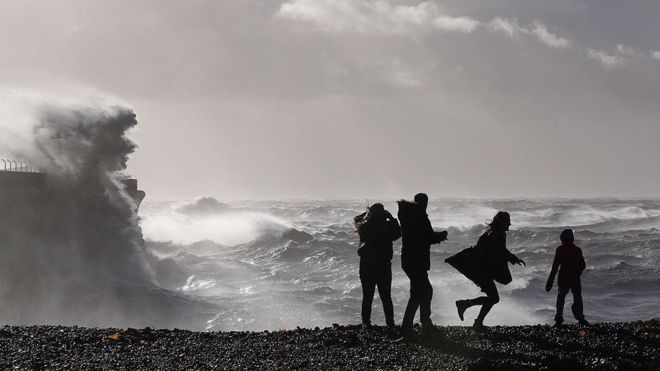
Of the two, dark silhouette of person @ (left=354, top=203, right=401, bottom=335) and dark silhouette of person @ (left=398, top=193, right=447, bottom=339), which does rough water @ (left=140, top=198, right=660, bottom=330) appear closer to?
dark silhouette of person @ (left=354, top=203, right=401, bottom=335)

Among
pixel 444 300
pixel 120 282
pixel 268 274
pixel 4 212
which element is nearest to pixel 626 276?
pixel 444 300

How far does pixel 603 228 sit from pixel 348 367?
204ft

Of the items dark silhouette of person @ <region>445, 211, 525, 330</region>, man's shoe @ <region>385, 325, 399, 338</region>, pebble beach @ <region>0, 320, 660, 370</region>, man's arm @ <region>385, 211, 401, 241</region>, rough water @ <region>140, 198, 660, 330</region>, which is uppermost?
man's arm @ <region>385, 211, 401, 241</region>

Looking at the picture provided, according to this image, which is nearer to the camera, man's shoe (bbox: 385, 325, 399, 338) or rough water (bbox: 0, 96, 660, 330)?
man's shoe (bbox: 385, 325, 399, 338)

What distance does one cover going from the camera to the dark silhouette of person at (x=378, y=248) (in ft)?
31.9

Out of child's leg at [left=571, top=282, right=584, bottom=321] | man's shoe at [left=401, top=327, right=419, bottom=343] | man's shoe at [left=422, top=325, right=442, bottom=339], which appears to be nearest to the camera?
man's shoe at [left=401, top=327, right=419, bottom=343]

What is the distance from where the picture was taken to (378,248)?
32.1 feet

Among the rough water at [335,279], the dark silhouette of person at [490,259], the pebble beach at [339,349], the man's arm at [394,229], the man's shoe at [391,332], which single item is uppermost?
the man's arm at [394,229]

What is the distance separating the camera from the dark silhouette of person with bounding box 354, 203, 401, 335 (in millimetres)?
9711

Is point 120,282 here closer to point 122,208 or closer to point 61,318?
point 61,318

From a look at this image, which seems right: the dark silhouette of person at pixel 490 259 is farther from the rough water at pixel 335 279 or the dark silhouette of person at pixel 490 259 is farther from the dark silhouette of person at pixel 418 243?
the rough water at pixel 335 279

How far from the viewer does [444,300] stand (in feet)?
78.8

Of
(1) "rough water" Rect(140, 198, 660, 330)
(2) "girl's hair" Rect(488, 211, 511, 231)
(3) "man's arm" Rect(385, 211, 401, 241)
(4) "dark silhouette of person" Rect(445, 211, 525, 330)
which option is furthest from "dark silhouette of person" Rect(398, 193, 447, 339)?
(1) "rough water" Rect(140, 198, 660, 330)

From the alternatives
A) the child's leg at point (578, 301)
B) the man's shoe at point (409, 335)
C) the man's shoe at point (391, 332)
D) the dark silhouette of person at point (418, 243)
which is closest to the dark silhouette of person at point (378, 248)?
the man's shoe at point (391, 332)
